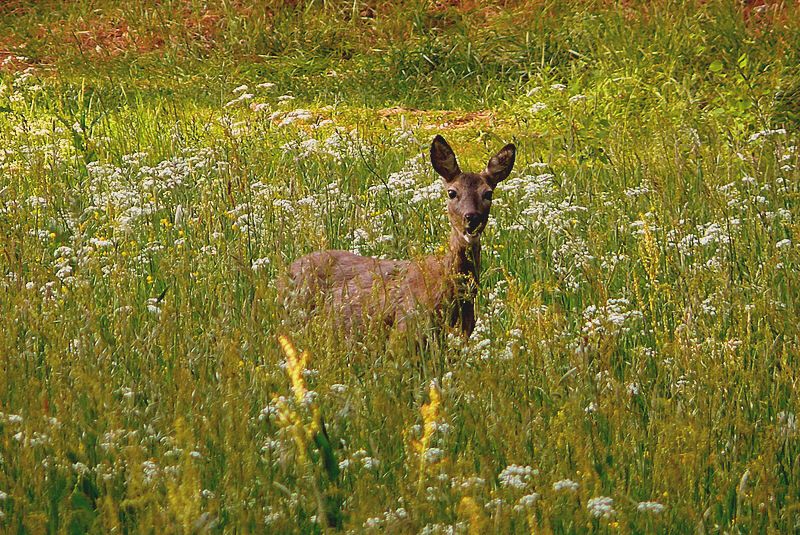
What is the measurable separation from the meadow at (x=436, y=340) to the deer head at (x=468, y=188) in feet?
0.64

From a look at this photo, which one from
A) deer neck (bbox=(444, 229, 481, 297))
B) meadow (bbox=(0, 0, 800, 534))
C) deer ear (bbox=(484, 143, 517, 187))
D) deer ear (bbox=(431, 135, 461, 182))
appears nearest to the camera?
meadow (bbox=(0, 0, 800, 534))

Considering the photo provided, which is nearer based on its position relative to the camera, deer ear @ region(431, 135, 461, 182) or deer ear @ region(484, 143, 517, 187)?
deer ear @ region(431, 135, 461, 182)

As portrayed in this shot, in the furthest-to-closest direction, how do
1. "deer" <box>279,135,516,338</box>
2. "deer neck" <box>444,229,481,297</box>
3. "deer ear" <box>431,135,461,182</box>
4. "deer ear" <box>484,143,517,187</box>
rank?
"deer ear" <box>484,143,517,187</box>
"deer ear" <box>431,135,461,182</box>
"deer neck" <box>444,229,481,297</box>
"deer" <box>279,135,516,338</box>

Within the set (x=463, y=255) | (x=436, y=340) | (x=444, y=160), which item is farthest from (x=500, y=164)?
(x=436, y=340)

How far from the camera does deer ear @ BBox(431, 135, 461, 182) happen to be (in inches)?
244

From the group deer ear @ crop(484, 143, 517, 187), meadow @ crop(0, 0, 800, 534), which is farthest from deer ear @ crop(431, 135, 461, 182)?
meadow @ crop(0, 0, 800, 534)

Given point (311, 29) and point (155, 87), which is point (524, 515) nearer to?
point (155, 87)

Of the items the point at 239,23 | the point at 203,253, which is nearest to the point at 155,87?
the point at 239,23

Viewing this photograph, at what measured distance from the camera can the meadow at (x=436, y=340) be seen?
3.43m

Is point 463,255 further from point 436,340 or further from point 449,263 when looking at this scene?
point 436,340

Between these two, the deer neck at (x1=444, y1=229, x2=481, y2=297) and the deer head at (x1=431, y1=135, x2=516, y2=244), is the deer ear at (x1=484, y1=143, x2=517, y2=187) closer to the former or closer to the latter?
the deer head at (x1=431, y1=135, x2=516, y2=244)

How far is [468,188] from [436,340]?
170 centimetres

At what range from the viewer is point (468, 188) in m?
6.07

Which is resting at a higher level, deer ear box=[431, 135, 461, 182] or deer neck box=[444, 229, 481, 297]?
deer ear box=[431, 135, 461, 182]
